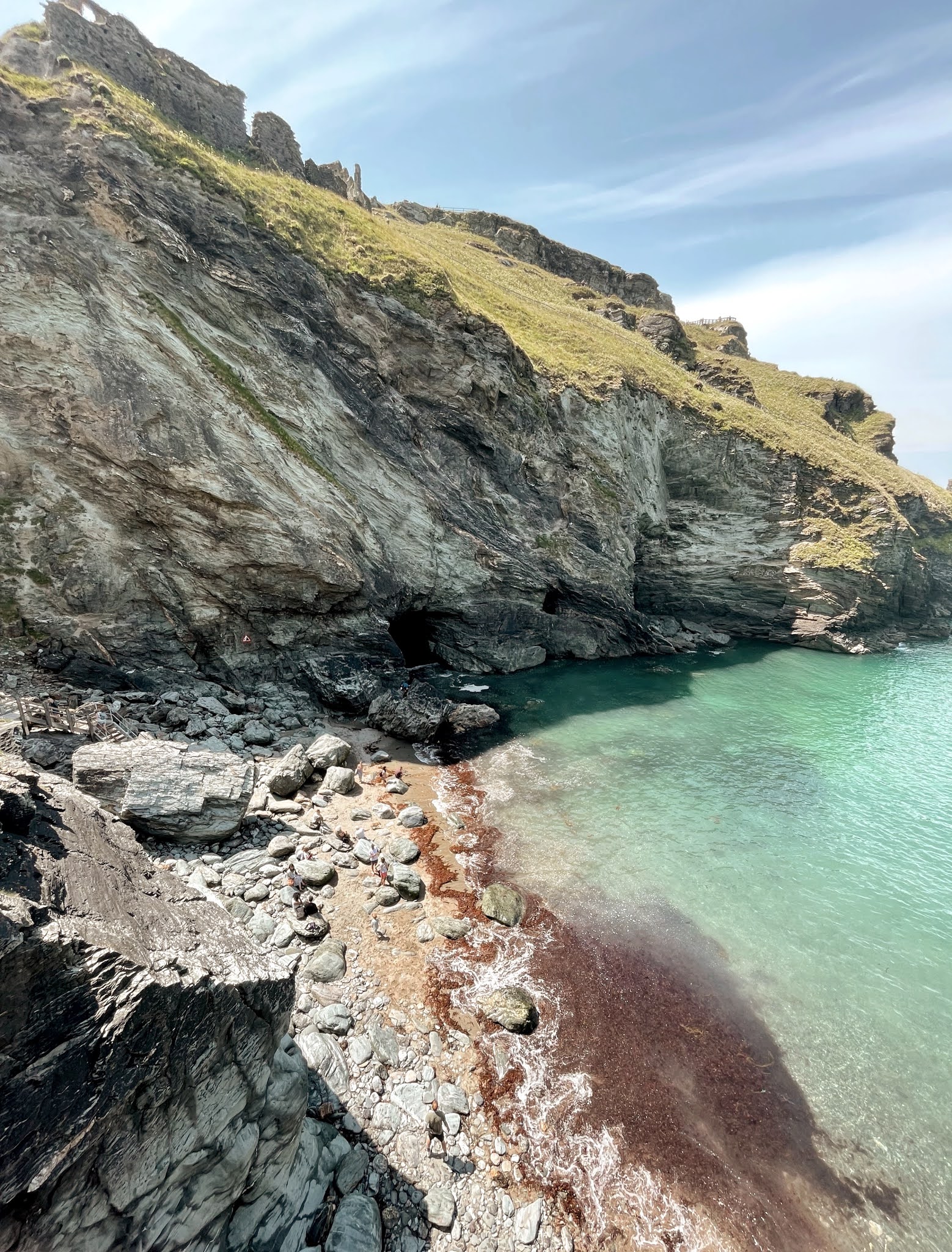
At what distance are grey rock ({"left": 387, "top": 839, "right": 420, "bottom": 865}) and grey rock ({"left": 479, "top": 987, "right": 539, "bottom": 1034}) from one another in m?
4.84

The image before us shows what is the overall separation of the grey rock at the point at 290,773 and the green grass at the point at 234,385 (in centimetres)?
1366

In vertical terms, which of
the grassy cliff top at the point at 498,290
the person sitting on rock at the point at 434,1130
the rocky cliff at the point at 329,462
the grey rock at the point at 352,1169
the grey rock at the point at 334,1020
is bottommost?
the person sitting on rock at the point at 434,1130

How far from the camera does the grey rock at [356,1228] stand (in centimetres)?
734

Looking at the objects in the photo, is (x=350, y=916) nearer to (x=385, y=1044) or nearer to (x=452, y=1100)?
(x=385, y=1044)

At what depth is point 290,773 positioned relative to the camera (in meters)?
18.1

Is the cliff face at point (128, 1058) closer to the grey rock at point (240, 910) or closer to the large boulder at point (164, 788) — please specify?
the grey rock at point (240, 910)

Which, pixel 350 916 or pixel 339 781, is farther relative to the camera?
pixel 339 781

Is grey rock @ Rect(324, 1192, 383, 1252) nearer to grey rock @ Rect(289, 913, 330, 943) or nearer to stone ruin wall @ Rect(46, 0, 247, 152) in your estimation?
grey rock @ Rect(289, 913, 330, 943)

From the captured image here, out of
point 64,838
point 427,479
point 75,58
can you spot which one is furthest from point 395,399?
point 64,838

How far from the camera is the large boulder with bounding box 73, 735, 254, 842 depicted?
47.0 ft

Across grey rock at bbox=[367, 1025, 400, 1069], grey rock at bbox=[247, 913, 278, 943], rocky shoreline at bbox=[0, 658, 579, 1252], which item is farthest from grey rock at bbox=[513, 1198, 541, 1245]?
grey rock at bbox=[247, 913, 278, 943]

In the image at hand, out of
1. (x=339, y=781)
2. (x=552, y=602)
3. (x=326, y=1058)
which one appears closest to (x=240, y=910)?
(x=326, y=1058)

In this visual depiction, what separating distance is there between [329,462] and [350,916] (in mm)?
22482

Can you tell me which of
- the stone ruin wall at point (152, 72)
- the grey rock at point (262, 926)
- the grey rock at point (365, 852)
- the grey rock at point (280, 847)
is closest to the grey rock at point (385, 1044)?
the grey rock at point (262, 926)
